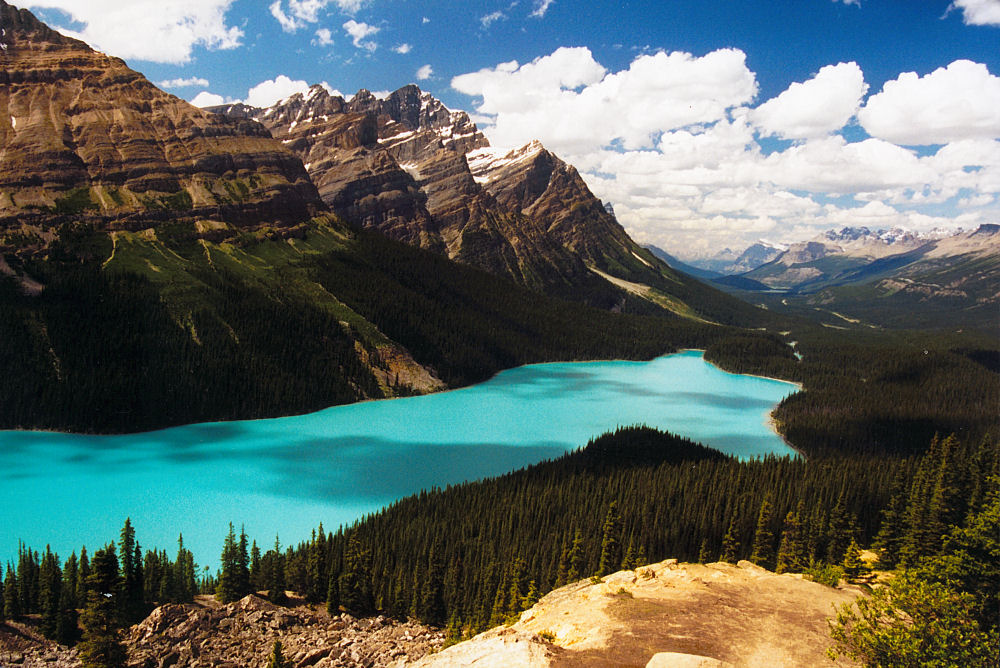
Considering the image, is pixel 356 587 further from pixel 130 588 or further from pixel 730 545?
pixel 730 545

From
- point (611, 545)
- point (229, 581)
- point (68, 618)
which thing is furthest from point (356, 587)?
point (611, 545)

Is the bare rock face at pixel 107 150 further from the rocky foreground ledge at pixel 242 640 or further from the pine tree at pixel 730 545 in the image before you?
the pine tree at pixel 730 545

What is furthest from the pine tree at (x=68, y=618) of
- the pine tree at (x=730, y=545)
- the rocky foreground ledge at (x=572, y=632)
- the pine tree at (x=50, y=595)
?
the pine tree at (x=730, y=545)

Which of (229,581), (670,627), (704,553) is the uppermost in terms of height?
(670,627)

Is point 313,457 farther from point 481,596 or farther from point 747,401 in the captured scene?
point 747,401

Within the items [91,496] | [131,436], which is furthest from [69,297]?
[91,496]

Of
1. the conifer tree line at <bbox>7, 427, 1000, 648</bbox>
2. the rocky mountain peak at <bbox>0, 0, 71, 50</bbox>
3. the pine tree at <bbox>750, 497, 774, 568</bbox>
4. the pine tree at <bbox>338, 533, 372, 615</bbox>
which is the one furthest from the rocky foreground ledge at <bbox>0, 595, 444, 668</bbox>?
the rocky mountain peak at <bbox>0, 0, 71, 50</bbox>

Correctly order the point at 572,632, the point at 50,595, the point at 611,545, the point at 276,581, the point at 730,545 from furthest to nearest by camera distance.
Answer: the point at 730,545 → the point at 611,545 → the point at 276,581 → the point at 50,595 → the point at 572,632

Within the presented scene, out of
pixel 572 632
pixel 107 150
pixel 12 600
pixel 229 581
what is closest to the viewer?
pixel 572 632

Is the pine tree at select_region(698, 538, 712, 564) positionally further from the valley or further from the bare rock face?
the bare rock face
